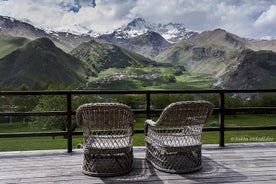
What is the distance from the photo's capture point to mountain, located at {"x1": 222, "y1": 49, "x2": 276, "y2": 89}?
443 feet

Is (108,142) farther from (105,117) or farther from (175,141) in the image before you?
(175,141)

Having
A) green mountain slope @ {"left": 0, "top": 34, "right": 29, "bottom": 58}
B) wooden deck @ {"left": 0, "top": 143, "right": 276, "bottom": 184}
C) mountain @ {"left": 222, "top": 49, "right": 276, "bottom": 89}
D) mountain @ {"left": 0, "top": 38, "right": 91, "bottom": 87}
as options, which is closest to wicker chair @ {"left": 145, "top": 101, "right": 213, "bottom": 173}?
wooden deck @ {"left": 0, "top": 143, "right": 276, "bottom": 184}

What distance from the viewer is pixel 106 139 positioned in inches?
167

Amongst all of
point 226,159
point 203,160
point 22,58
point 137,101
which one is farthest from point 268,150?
point 22,58

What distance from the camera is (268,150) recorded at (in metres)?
5.29

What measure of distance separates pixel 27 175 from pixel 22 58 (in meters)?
146

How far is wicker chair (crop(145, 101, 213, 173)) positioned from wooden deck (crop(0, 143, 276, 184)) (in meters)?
0.14

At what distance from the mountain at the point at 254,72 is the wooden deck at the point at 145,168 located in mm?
132883

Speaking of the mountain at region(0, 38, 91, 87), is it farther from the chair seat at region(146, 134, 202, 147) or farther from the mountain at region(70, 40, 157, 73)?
the chair seat at region(146, 134, 202, 147)

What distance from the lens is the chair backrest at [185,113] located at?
4004 mm

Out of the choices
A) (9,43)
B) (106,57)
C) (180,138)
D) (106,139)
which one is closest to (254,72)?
(106,57)

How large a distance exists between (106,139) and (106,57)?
18323 cm

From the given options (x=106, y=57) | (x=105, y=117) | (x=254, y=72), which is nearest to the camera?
(x=105, y=117)

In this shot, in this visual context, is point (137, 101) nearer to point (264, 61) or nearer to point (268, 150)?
point (268, 150)
